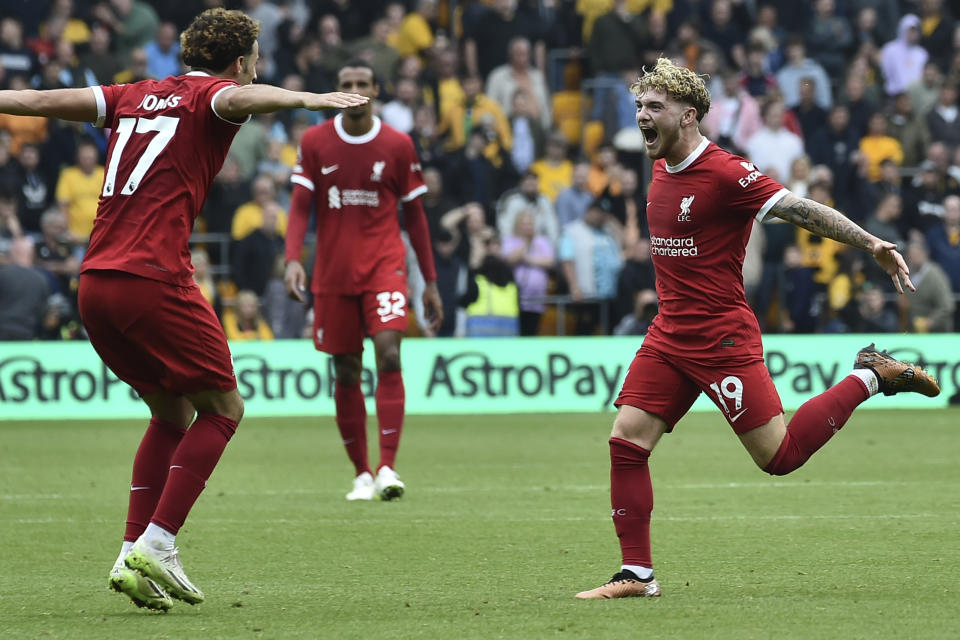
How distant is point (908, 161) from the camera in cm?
2178

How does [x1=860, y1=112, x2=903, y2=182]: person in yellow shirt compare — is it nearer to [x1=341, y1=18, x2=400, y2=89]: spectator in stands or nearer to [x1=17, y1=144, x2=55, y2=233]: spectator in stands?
[x1=341, y1=18, x2=400, y2=89]: spectator in stands

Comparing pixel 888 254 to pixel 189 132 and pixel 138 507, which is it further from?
pixel 138 507

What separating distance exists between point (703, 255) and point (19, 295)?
1267 cm

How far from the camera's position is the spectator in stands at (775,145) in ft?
67.4

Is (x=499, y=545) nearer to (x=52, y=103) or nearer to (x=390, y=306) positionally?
(x=390, y=306)

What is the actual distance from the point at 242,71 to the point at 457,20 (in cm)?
1635

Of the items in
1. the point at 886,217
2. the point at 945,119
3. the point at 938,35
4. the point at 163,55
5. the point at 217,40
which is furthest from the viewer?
the point at 938,35

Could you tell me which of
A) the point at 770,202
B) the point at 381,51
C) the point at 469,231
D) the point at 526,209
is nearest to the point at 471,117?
the point at 381,51

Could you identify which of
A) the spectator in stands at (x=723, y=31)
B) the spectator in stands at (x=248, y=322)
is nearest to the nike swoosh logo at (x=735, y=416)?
the spectator in stands at (x=248, y=322)

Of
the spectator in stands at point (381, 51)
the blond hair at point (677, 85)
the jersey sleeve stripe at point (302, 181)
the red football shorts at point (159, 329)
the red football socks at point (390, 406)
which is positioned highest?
the spectator in stands at point (381, 51)

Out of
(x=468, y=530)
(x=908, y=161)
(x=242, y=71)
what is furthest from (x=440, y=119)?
(x=242, y=71)

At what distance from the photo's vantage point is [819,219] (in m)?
6.39

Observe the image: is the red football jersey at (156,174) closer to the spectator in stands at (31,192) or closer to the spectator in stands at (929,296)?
the spectator in stands at (31,192)

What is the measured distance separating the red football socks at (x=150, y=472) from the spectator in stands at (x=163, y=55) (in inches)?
562
